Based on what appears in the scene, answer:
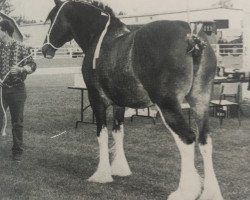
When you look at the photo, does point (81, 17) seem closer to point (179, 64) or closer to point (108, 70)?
point (108, 70)

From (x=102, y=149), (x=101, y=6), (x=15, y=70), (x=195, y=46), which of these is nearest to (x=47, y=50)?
(x=15, y=70)

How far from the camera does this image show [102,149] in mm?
5047

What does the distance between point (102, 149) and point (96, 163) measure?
0.85 m

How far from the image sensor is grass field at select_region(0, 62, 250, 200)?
464cm

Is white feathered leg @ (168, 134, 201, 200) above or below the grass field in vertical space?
above

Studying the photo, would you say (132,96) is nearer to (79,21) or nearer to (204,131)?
(204,131)

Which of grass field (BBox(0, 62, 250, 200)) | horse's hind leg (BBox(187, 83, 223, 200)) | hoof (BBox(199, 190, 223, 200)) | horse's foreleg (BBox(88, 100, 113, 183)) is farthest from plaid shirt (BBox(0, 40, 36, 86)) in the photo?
hoof (BBox(199, 190, 223, 200))

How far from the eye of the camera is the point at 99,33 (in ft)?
17.0

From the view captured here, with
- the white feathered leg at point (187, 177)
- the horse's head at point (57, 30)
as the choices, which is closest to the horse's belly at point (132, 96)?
the white feathered leg at point (187, 177)

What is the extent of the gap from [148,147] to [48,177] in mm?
1878

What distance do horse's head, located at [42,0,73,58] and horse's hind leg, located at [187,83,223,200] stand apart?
1.78 m

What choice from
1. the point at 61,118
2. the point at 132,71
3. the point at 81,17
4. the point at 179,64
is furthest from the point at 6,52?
the point at 61,118

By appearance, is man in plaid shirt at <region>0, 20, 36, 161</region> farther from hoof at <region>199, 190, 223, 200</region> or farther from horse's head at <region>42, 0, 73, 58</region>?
hoof at <region>199, 190, 223, 200</region>

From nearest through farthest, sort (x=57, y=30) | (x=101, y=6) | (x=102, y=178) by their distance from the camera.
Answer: (x=102, y=178) < (x=101, y=6) < (x=57, y=30)
